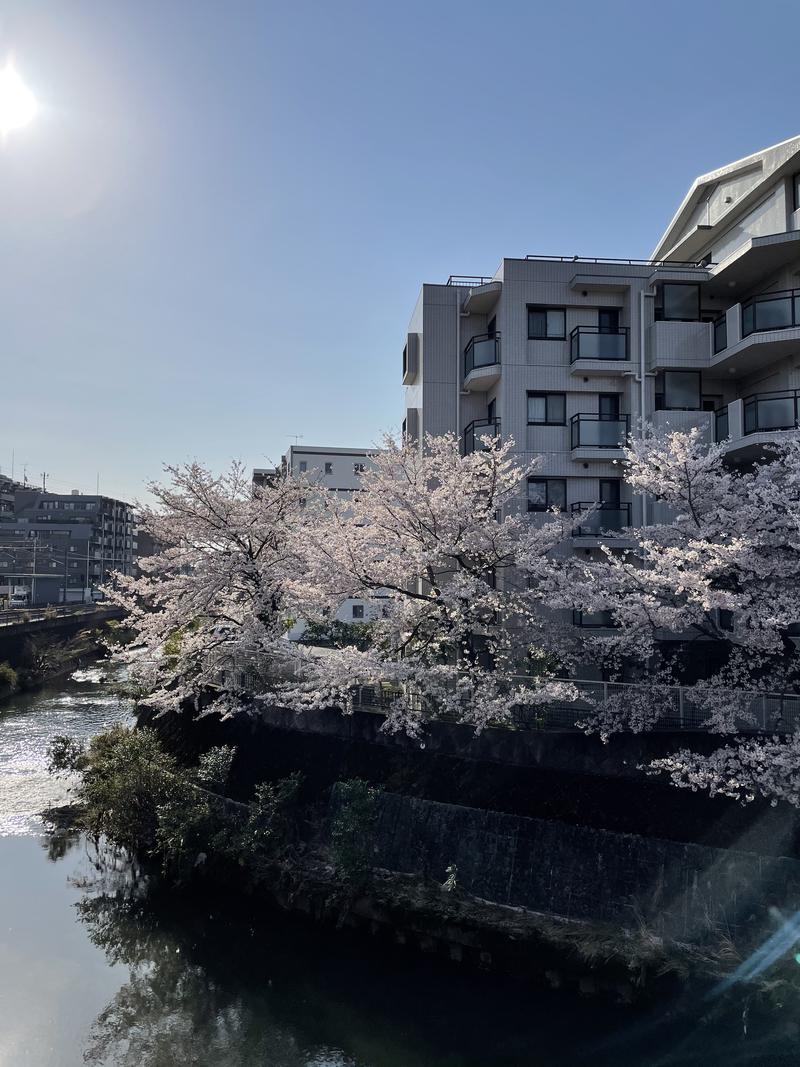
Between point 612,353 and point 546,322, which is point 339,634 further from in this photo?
point 612,353

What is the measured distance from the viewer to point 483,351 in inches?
846

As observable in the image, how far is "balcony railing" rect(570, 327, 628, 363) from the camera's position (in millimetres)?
20375

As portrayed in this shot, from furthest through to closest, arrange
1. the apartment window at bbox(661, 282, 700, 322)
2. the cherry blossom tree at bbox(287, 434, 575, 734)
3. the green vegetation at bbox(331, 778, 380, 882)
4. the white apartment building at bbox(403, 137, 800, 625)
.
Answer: the apartment window at bbox(661, 282, 700, 322), the white apartment building at bbox(403, 137, 800, 625), the cherry blossom tree at bbox(287, 434, 575, 734), the green vegetation at bbox(331, 778, 380, 882)

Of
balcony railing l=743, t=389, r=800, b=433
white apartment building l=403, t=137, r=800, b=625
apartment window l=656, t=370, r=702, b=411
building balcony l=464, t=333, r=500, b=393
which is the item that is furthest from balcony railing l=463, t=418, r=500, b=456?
balcony railing l=743, t=389, r=800, b=433

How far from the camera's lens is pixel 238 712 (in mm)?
18406

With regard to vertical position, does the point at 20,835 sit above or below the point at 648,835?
below

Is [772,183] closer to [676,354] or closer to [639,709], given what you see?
[676,354]

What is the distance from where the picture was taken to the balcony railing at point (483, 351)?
21.2m

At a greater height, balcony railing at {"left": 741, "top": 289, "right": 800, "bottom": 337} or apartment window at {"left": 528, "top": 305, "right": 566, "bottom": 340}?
apartment window at {"left": 528, "top": 305, "right": 566, "bottom": 340}

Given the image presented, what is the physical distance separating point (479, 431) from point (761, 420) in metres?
7.69

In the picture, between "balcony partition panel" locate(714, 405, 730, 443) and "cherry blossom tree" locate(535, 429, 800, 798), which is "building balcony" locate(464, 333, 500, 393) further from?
"cherry blossom tree" locate(535, 429, 800, 798)

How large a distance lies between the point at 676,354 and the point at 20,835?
21522mm

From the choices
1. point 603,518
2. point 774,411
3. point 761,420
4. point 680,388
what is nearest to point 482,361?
point 680,388

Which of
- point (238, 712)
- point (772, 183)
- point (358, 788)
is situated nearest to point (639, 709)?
point (358, 788)
